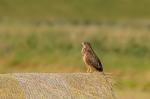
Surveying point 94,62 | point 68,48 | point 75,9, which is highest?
point 75,9

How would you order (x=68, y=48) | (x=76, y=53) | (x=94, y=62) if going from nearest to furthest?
(x=94, y=62) < (x=76, y=53) < (x=68, y=48)

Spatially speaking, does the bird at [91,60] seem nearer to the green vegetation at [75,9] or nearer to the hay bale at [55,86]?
the hay bale at [55,86]

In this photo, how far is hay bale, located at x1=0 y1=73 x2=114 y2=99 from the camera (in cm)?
959

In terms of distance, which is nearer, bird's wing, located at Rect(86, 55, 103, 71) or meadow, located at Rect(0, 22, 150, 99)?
bird's wing, located at Rect(86, 55, 103, 71)

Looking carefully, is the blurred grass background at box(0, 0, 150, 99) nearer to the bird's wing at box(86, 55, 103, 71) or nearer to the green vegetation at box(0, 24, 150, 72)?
the green vegetation at box(0, 24, 150, 72)

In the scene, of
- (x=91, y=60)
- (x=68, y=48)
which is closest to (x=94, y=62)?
(x=91, y=60)

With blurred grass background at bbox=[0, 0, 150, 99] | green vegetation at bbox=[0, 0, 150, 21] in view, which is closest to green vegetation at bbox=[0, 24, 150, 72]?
blurred grass background at bbox=[0, 0, 150, 99]

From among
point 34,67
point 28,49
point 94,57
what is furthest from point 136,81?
point 94,57

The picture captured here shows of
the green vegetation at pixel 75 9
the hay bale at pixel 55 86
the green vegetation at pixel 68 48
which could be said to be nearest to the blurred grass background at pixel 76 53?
the green vegetation at pixel 68 48

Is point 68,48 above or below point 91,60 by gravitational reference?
above

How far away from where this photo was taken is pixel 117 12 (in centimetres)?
8606

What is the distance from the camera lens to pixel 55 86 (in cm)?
1000

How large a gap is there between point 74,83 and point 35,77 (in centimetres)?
58

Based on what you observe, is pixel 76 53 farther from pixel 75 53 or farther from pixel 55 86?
pixel 55 86
